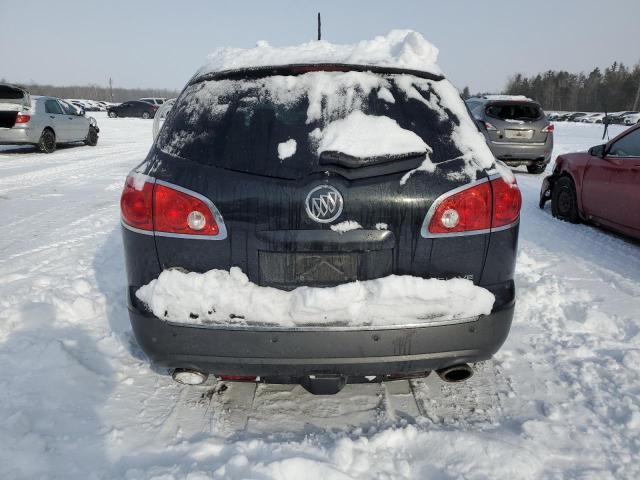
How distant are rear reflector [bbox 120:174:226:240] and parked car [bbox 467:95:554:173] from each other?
965 cm

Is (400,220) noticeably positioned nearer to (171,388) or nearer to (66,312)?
(171,388)

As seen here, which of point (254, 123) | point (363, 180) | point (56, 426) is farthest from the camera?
point (56, 426)

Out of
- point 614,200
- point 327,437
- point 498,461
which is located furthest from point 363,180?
point 614,200

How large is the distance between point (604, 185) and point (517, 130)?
5.49 metres

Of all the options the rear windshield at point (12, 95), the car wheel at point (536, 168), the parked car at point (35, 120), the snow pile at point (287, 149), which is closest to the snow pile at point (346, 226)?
the snow pile at point (287, 149)

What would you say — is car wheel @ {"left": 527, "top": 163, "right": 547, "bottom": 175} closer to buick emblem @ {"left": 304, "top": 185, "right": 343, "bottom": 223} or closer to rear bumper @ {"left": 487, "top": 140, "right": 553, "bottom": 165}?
rear bumper @ {"left": 487, "top": 140, "right": 553, "bottom": 165}

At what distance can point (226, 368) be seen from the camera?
208cm

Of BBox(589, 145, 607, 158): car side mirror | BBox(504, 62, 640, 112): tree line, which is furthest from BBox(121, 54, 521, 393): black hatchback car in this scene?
BBox(504, 62, 640, 112): tree line

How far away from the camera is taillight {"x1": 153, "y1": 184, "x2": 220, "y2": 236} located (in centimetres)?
202

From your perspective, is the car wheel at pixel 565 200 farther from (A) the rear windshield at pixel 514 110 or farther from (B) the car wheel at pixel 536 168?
(B) the car wheel at pixel 536 168

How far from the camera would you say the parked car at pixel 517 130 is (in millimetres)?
10664

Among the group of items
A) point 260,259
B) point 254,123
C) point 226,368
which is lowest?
point 226,368

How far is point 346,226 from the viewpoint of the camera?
1982 mm

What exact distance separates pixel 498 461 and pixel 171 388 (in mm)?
1718
